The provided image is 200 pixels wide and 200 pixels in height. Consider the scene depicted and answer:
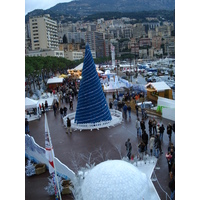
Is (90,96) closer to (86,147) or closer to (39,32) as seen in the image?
(86,147)

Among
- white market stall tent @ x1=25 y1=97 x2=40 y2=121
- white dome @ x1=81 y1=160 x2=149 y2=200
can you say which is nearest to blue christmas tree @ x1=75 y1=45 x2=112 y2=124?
white market stall tent @ x1=25 y1=97 x2=40 y2=121

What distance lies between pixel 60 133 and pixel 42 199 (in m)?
6.37

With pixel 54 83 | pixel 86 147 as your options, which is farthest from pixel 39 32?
pixel 86 147

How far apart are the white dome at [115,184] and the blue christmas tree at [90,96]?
8156mm

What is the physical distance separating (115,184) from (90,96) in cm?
878

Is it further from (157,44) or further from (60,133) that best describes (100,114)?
(157,44)

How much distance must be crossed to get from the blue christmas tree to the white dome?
8.16 meters

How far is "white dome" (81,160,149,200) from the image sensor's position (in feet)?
16.3

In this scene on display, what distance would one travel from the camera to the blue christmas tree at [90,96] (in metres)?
13.5

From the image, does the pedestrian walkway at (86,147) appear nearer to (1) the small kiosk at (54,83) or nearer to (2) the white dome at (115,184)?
(2) the white dome at (115,184)

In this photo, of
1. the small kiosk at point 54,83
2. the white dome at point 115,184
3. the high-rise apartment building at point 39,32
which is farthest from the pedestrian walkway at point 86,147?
the high-rise apartment building at point 39,32

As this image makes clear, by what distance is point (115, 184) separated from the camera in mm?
5035

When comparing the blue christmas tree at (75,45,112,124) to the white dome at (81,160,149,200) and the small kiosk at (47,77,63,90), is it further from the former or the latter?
the small kiosk at (47,77,63,90)

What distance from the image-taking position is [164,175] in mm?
7797
